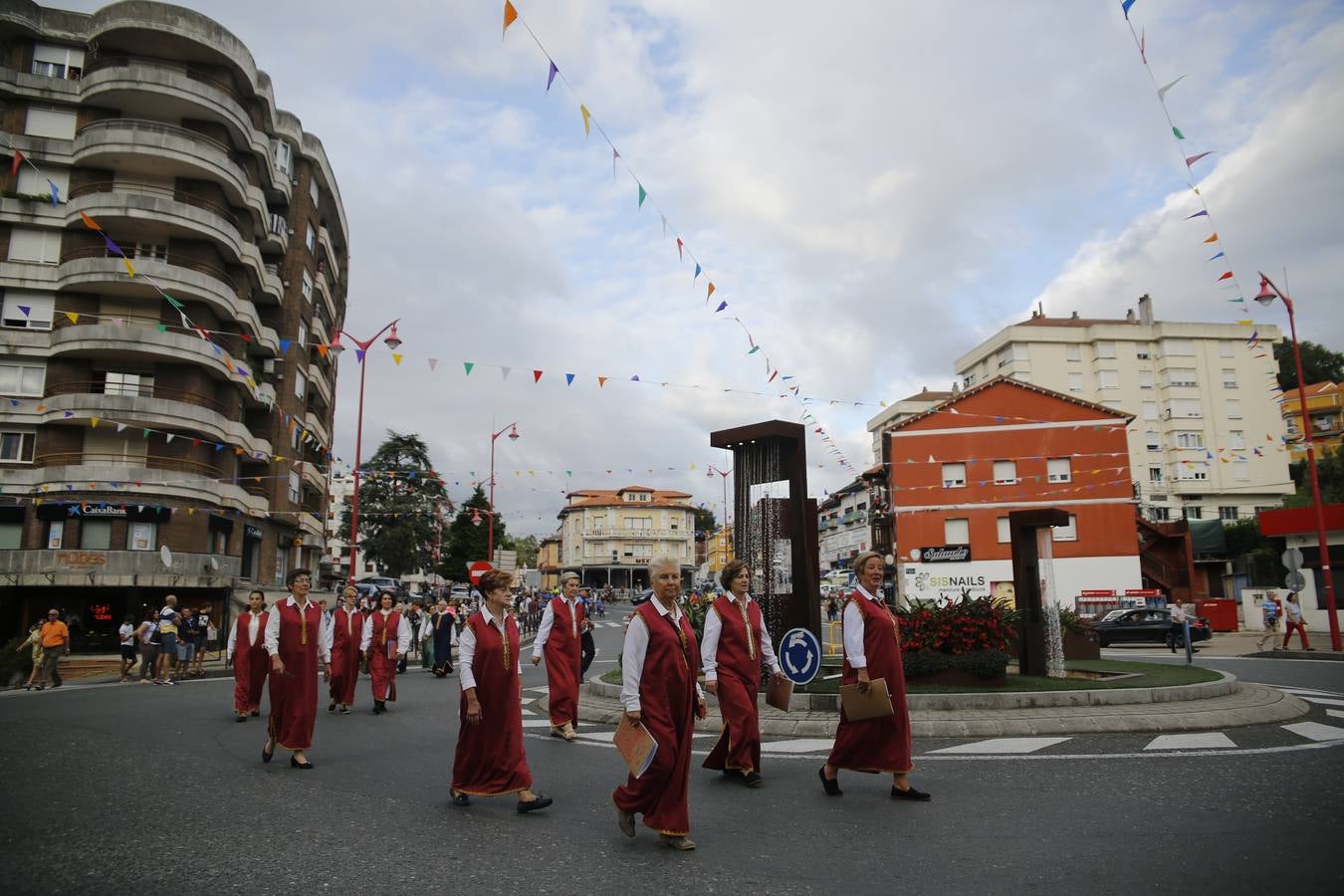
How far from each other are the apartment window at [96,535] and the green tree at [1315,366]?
77.0 m

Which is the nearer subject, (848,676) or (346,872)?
(346,872)

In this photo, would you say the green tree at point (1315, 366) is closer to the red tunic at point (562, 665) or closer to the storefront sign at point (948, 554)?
the storefront sign at point (948, 554)

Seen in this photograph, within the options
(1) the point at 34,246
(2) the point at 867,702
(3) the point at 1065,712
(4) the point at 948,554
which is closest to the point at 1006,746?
(3) the point at 1065,712

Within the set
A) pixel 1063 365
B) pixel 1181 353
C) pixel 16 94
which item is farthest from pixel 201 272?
pixel 1181 353

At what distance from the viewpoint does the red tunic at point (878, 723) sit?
22.1 ft

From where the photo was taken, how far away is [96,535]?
30969 millimetres

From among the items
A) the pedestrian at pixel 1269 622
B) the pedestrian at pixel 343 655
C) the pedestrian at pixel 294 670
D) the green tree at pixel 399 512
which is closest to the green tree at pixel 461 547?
the green tree at pixel 399 512

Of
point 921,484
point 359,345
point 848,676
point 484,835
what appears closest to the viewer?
point 484,835

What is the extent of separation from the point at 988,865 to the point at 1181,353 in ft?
221

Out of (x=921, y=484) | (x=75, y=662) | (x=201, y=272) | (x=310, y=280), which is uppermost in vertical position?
(x=310, y=280)

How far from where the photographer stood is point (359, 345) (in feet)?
81.1

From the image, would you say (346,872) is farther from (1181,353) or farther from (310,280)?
(1181,353)

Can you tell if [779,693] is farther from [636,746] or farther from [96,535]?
[96,535]

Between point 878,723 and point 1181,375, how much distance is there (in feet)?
214
